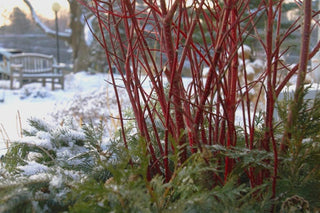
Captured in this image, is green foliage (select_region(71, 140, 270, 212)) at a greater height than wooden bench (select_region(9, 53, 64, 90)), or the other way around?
green foliage (select_region(71, 140, 270, 212))

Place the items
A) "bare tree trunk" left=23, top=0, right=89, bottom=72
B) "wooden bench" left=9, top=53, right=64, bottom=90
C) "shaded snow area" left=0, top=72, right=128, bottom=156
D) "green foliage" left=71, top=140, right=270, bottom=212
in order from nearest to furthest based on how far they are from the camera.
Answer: "green foliage" left=71, top=140, right=270, bottom=212
"shaded snow area" left=0, top=72, right=128, bottom=156
"wooden bench" left=9, top=53, right=64, bottom=90
"bare tree trunk" left=23, top=0, right=89, bottom=72

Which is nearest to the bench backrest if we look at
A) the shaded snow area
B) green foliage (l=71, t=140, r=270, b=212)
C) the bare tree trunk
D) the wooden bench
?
the wooden bench

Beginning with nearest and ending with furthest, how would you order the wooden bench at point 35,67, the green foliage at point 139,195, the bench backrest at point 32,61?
1. the green foliage at point 139,195
2. the wooden bench at point 35,67
3. the bench backrest at point 32,61

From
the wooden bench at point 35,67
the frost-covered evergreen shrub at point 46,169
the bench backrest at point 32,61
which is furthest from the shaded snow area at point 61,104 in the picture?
the frost-covered evergreen shrub at point 46,169

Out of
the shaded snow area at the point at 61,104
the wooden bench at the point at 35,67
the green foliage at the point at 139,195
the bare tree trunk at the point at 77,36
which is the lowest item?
the shaded snow area at the point at 61,104

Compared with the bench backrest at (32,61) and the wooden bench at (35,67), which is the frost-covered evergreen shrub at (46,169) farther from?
the bench backrest at (32,61)

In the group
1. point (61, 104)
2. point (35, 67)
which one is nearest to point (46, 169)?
point (61, 104)

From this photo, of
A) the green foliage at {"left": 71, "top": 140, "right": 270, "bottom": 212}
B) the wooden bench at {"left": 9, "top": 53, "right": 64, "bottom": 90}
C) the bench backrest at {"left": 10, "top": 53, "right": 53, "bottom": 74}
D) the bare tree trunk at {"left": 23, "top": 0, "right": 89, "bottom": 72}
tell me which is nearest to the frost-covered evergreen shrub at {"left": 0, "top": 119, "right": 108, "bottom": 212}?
the green foliage at {"left": 71, "top": 140, "right": 270, "bottom": 212}

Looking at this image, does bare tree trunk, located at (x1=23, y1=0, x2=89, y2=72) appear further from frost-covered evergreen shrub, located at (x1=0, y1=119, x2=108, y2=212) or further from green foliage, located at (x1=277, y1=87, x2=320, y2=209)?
green foliage, located at (x1=277, y1=87, x2=320, y2=209)

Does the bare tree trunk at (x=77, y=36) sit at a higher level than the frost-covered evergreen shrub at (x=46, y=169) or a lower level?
higher

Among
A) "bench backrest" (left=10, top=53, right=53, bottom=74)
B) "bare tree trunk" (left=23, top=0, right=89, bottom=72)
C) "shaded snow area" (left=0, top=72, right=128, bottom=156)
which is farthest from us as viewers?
"bare tree trunk" (left=23, top=0, right=89, bottom=72)

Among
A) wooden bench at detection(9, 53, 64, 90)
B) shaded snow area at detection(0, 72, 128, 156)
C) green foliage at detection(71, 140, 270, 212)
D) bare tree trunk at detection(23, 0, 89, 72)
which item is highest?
bare tree trunk at detection(23, 0, 89, 72)

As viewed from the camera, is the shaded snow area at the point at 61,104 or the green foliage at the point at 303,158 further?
the shaded snow area at the point at 61,104

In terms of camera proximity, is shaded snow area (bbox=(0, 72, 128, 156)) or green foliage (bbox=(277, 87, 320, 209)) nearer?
green foliage (bbox=(277, 87, 320, 209))
